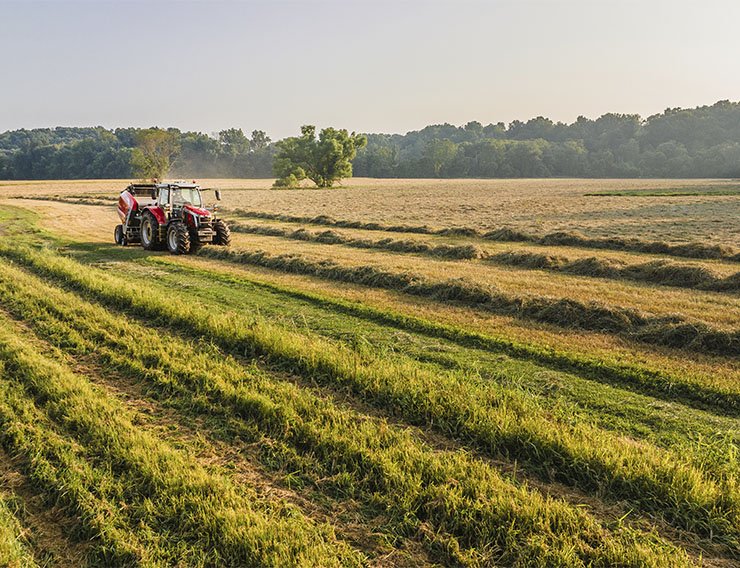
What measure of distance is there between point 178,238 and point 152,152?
203ft

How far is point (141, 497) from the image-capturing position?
3975 mm

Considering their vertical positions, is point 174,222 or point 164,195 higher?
point 164,195

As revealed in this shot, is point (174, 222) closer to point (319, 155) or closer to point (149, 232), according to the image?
point (149, 232)

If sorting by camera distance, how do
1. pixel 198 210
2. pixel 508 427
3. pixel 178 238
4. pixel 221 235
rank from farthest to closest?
pixel 198 210 → pixel 221 235 → pixel 178 238 → pixel 508 427

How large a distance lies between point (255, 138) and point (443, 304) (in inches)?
5818

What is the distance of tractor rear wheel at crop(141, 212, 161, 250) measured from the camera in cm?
1738

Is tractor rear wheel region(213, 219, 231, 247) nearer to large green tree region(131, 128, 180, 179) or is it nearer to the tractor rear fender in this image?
the tractor rear fender

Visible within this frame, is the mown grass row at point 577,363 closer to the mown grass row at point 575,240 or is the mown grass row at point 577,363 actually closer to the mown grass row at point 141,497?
the mown grass row at point 141,497

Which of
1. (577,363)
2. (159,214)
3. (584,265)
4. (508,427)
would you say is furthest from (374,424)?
(159,214)

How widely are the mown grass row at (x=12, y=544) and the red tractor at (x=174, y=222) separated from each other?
44.0 ft

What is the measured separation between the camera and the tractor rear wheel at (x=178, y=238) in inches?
648

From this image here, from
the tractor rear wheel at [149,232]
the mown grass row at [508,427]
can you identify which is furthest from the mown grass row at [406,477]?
the tractor rear wheel at [149,232]

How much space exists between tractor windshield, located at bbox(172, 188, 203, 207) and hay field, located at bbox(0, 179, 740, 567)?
705 centimetres

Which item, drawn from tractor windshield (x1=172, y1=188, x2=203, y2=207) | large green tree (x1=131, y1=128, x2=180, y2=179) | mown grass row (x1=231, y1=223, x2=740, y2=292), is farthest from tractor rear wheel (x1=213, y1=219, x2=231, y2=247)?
large green tree (x1=131, y1=128, x2=180, y2=179)
